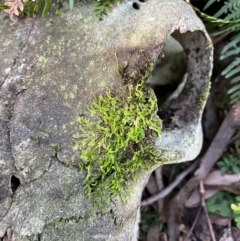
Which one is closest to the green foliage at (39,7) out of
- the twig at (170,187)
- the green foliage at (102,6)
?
the green foliage at (102,6)

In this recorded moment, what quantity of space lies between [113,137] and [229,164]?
1188 mm

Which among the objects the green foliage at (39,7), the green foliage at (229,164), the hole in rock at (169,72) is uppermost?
the green foliage at (39,7)

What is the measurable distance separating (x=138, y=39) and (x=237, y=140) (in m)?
1.32

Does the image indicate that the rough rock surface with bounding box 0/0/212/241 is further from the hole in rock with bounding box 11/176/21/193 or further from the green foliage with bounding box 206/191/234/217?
the green foliage with bounding box 206/191/234/217

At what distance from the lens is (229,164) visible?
265cm

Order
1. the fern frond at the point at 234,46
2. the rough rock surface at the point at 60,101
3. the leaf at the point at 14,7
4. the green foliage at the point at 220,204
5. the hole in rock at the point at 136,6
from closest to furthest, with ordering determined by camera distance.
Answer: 1. the rough rock surface at the point at 60,101
2. the leaf at the point at 14,7
3. the hole in rock at the point at 136,6
4. the fern frond at the point at 234,46
5. the green foliage at the point at 220,204

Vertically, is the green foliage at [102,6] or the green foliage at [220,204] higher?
the green foliage at [102,6]

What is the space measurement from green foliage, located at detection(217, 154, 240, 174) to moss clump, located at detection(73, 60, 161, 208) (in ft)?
3.36

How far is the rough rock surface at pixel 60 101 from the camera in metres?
1.69

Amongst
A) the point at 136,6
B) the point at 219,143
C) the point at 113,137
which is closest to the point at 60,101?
the point at 113,137

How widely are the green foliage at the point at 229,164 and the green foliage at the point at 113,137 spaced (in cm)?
102

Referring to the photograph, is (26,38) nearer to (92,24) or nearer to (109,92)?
(92,24)

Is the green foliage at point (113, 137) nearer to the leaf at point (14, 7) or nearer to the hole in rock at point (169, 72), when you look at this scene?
the leaf at point (14, 7)

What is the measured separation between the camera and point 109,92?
1.80m
